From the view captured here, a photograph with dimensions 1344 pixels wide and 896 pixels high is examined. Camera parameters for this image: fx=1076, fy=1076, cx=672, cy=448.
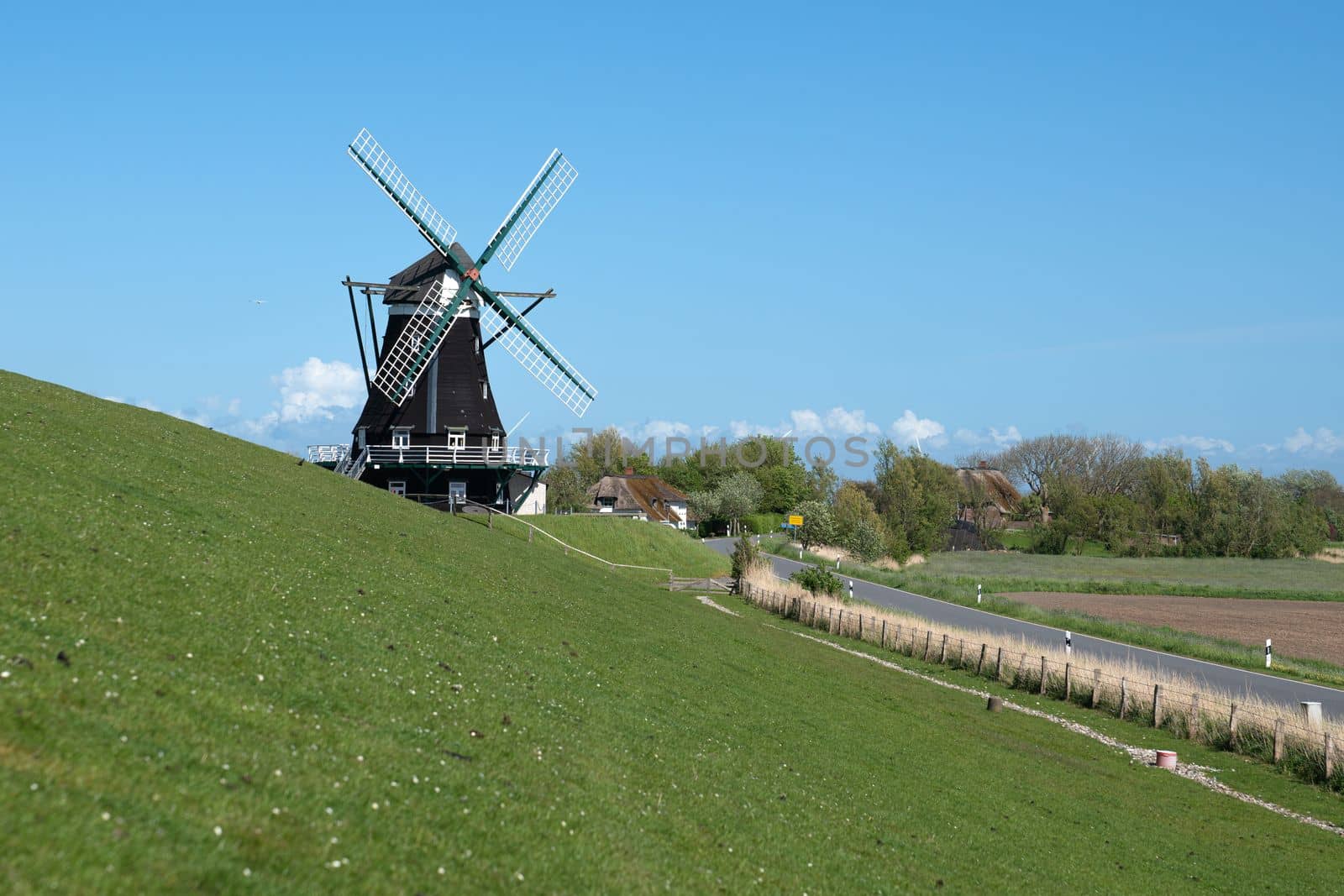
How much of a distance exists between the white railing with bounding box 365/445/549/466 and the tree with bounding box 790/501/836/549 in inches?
1704

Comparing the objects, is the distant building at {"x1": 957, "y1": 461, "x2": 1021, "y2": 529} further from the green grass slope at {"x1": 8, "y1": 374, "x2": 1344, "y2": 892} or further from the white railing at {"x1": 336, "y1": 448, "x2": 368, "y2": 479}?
the green grass slope at {"x1": 8, "y1": 374, "x2": 1344, "y2": 892}

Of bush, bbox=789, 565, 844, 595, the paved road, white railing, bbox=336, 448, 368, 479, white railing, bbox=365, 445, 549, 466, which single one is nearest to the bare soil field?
the paved road

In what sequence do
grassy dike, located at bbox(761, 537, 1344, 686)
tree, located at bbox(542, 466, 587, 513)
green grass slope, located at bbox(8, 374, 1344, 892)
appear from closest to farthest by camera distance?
green grass slope, located at bbox(8, 374, 1344, 892), grassy dike, located at bbox(761, 537, 1344, 686), tree, located at bbox(542, 466, 587, 513)

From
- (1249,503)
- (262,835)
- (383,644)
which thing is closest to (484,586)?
(383,644)

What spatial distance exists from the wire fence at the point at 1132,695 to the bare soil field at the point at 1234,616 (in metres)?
18.4

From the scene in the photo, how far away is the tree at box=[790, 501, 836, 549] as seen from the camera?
99062mm

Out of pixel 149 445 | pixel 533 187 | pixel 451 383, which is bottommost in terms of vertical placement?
pixel 149 445

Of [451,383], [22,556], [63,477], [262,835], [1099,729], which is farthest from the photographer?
[451,383]

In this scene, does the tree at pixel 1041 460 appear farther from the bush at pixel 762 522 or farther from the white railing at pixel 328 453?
the white railing at pixel 328 453

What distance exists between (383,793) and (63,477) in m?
11.8

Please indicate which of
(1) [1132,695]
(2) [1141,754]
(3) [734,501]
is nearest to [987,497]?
(3) [734,501]

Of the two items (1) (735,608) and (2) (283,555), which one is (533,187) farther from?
(2) (283,555)

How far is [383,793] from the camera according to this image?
10.2m

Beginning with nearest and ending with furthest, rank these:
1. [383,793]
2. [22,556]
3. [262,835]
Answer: [262,835]
[383,793]
[22,556]
